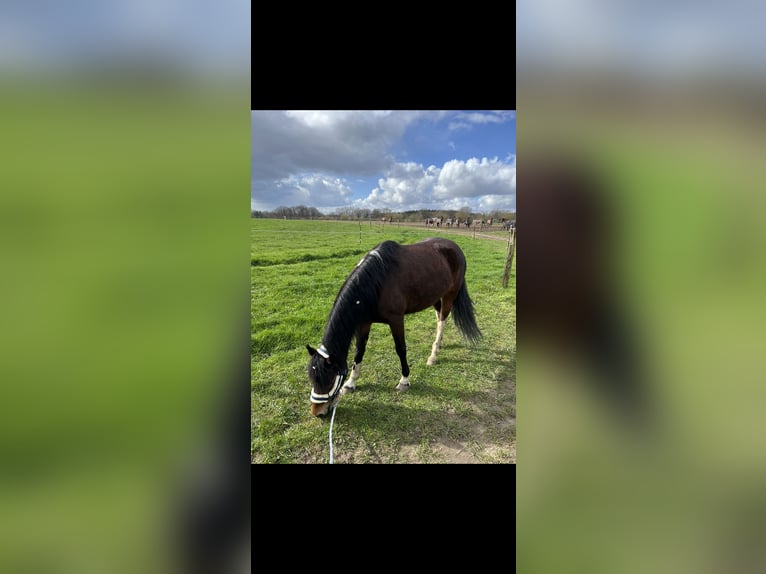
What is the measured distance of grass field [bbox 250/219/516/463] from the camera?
7.77 ft

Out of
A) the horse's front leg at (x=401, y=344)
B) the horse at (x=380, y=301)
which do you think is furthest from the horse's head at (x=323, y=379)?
the horse's front leg at (x=401, y=344)

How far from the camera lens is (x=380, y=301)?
296 centimetres

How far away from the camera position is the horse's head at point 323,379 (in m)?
2.48

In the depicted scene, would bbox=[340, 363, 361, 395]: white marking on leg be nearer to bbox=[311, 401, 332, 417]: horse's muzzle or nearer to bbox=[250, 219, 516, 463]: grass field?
bbox=[250, 219, 516, 463]: grass field

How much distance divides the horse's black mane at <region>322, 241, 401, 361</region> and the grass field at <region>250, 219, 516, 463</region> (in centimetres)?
67

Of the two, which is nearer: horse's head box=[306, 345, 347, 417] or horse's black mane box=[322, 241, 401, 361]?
horse's head box=[306, 345, 347, 417]

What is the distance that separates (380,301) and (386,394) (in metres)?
0.95

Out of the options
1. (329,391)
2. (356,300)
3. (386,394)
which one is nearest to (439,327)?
(386,394)
